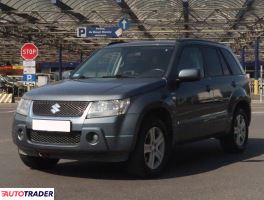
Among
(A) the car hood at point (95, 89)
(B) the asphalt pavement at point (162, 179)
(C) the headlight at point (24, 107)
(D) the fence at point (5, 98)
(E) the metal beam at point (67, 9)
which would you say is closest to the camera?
(B) the asphalt pavement at point (162, 179)

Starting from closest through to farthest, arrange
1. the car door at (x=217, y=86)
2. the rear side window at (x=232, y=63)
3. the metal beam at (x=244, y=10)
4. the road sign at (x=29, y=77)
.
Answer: the car door at (x=217, y=86) → the rear side window at (x=232, y=63) → the road sign at (x=29, y=77) → the metal beam at (x=244, y=10)

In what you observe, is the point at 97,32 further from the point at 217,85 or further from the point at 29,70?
the point at 217,85

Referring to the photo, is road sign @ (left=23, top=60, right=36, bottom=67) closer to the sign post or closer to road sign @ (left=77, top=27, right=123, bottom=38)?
the sign post

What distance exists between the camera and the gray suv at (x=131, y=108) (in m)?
6.67

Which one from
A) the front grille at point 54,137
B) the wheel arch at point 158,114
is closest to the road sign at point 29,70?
the wheel arch at point 158,114

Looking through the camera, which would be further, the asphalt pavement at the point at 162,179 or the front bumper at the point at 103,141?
the front bumper at the point at 103,141

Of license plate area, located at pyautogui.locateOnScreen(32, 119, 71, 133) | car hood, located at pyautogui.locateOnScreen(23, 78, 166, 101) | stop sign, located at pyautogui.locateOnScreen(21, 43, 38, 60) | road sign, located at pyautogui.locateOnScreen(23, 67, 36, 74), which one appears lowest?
license plate area, located at pyautogui.locateOnScreen(32, 119, 71, 133)

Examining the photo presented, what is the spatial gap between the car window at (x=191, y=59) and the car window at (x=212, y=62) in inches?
7.4

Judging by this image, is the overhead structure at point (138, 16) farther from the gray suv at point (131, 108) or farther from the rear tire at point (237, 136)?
the gray suv at point (131, 108)

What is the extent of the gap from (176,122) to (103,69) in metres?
1.31

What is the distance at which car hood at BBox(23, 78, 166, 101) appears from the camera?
672 cm

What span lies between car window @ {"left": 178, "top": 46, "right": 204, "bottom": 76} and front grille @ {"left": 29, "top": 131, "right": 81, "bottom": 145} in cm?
199

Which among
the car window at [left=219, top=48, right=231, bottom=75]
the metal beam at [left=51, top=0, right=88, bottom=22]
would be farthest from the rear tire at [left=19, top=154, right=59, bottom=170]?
the metal beam at [left=51, top=0, right=88, bottom=22]

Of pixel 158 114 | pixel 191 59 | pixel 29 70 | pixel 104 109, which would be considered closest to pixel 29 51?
pixel 29 70
